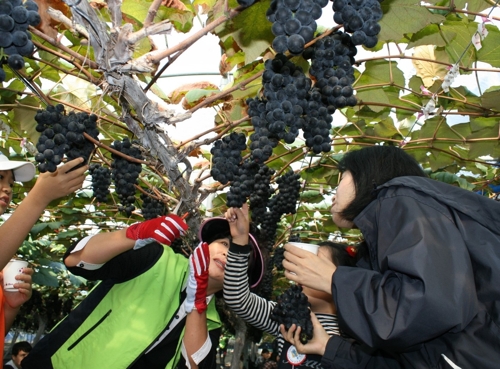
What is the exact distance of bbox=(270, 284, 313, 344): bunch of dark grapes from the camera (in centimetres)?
192

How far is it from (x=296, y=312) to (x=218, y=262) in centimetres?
56

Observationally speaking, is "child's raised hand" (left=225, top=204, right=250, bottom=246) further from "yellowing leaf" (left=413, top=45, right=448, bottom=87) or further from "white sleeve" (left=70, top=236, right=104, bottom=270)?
"yellowing leaf" (left=413, top=45, right=448, bottom=87)

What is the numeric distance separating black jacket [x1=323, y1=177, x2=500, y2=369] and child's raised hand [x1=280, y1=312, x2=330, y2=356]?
2.12 feet

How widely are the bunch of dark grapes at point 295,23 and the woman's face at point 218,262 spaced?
1.43 metres

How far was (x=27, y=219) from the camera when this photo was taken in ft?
5.59

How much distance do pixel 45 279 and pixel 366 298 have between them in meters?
5.28

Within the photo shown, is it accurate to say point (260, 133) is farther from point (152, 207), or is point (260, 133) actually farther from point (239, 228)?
point (152, 207)

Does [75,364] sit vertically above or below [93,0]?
below

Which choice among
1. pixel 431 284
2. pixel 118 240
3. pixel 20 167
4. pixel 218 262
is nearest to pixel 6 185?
pixel 20 167

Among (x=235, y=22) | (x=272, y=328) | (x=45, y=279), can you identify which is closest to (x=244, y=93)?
(x=235, y=22)

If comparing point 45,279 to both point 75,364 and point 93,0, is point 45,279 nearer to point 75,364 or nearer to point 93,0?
point 75,364

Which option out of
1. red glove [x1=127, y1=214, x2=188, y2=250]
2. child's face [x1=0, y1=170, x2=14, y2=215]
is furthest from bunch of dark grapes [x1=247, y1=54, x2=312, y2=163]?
child's face [x1=0, y1=170, x2=14, y2=215]

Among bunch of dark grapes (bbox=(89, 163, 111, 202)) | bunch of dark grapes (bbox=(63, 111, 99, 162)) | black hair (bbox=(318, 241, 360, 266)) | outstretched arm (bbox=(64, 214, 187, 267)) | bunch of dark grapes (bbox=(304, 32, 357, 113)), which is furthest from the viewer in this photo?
bunch of dark grapes (bbox=(89, 163, 111, 202))

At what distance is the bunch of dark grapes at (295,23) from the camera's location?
116 centimetres
